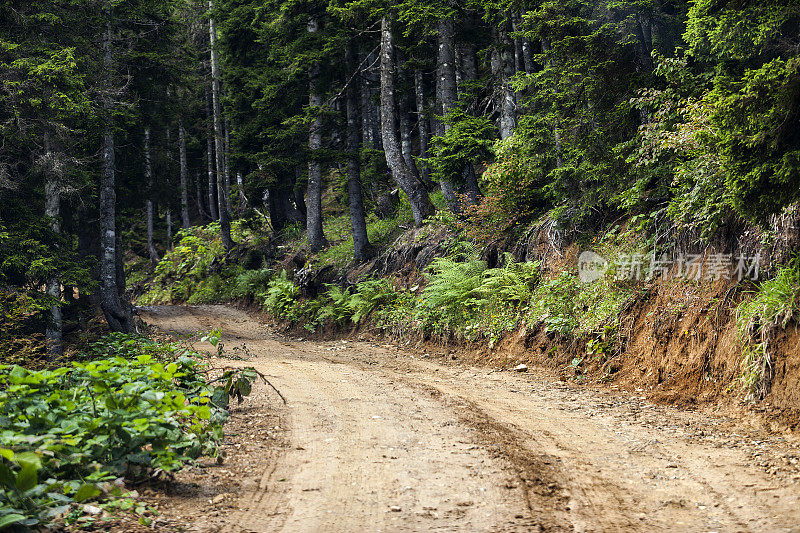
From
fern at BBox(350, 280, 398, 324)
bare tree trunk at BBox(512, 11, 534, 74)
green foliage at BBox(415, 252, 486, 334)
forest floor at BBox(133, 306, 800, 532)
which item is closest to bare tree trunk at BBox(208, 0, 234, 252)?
fern at BBox(350, 280, 398, 324)

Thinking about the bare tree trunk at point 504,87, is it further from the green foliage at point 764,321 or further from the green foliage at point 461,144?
the green foliage at point 764,321

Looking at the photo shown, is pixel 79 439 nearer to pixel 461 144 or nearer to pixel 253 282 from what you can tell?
pixel 461 144

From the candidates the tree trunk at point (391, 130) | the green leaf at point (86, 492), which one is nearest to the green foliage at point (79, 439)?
the green leaf at point (86, 492)

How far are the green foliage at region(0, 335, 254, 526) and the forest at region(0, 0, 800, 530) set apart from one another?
2cm

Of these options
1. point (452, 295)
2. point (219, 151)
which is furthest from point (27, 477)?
point (219, 151)

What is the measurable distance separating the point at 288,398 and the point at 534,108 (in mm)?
9053

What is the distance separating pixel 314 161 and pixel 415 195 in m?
4.59

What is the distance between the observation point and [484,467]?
5344 millimetres

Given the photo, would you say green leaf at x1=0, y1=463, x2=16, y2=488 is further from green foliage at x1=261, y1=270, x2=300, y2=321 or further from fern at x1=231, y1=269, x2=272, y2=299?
fern at x1=231, y1=269, x2=272, y2=299

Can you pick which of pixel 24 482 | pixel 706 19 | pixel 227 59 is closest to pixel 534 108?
pixel 706 19

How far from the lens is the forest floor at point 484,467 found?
4.28 meters

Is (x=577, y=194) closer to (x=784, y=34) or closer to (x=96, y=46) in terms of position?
(x=784, y=34)

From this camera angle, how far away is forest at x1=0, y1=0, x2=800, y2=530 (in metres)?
5.74

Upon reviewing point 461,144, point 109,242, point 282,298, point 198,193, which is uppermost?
point 198,193
